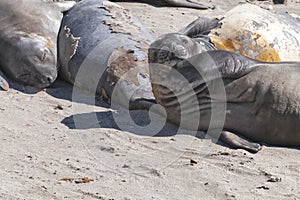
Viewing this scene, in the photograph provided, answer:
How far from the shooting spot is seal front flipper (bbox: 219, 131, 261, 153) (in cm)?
521

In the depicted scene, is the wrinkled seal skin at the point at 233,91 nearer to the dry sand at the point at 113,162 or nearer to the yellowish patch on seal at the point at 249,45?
the dry sand at the point at 113,162

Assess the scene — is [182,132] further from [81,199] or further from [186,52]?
[81,199]

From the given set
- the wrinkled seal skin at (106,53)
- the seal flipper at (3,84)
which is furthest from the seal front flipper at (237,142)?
the seal flipper at (3,84)

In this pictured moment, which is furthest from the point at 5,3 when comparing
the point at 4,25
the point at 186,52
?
the point at 186,52

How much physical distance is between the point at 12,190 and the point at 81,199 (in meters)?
0.36

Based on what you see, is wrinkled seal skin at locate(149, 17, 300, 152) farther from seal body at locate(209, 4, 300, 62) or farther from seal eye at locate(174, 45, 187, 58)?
seal body at locate(209, 4, 300, 62)

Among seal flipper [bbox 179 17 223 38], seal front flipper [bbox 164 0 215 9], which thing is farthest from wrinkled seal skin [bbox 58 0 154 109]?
seal front flipper [bbox 164 0 215 9]

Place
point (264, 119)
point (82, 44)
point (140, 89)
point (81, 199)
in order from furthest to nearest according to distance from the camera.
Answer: point (82, 44)
point (140, 89)
point (264, 119)
point (81, 199)

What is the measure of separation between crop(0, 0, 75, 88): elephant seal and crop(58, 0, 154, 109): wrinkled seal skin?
10cm

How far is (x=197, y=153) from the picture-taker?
16.8 ft

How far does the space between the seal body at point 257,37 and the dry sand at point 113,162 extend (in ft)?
3.38

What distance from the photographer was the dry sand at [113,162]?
443cm

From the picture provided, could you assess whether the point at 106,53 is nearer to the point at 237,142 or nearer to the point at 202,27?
the point at 202,27

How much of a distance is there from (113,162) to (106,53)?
162 centimetres
